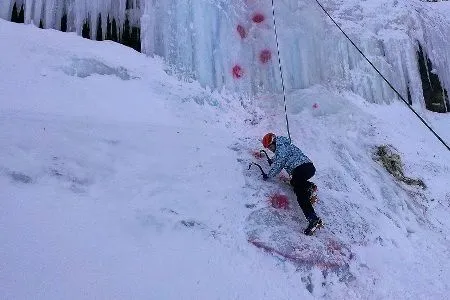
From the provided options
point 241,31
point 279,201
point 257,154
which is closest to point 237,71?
point 241,31

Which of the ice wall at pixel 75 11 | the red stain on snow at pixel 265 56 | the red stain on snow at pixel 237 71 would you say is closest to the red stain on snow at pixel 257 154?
the red stain on snow at pixel 237 71

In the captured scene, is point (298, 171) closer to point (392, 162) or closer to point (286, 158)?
point (286, 158)

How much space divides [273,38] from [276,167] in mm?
3650

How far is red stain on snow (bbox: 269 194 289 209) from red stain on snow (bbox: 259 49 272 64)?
3422 mm

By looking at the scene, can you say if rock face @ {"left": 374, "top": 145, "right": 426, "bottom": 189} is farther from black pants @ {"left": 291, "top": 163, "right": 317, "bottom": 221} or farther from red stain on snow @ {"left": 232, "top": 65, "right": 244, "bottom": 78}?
red stain on snow @ {"left": 232, "top": 65, "right": 244, "bottom": 78}

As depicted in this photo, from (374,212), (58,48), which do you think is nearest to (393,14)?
(374,212)

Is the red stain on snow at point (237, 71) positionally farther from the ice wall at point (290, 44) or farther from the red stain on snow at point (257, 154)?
the red stain on snow at point (257, 154)

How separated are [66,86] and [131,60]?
1317 millimetres

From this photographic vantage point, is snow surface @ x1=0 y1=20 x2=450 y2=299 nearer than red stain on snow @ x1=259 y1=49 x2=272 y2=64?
Yes

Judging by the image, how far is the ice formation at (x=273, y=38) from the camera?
7477 millimetres

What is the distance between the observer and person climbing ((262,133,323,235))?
5016 mm

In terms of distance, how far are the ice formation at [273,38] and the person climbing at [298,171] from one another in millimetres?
2443

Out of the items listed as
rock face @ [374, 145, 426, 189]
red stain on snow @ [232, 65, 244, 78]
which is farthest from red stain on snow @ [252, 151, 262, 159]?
rock face @ [374, 145, 426, 189]

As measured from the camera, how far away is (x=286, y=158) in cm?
546
